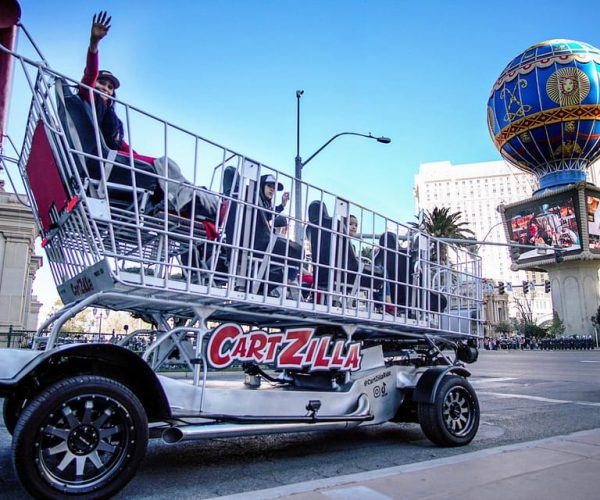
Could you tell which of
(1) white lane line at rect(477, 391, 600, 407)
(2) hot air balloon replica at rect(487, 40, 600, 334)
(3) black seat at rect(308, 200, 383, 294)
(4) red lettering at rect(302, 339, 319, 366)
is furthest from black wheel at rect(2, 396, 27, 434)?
(2) hot air balloon replica at rect(487, 40, 600, 334)

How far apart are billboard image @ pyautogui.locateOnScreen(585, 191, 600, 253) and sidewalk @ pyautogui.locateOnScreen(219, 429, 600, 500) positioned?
2170 inches

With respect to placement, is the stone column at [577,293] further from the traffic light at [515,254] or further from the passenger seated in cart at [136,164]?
the passenger seated in cart at [136,164]

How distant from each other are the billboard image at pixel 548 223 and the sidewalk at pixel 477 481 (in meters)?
53.3

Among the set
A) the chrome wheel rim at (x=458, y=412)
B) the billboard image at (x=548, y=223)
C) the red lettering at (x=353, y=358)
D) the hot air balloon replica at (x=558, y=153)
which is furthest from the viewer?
the billboard image at (x=548, y=223)

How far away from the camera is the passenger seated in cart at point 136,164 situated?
403 centimetres

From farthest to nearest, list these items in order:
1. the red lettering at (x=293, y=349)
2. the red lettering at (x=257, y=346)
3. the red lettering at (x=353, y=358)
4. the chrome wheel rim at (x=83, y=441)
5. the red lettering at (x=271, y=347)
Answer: the red lettering at (x=353, y=358) < the red lettering at (x=293, y=349) < the red lettering at (x=271, y=347) < the red lettering at (x=257, y=346) < the chrome wheel rim at (x=83, y=441)

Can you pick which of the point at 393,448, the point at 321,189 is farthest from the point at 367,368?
the point at 321,189

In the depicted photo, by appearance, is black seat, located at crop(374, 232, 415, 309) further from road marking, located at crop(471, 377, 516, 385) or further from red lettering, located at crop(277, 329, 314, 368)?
road marking, located at crop(471, 377, 516, 385)

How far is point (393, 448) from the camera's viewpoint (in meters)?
5.66

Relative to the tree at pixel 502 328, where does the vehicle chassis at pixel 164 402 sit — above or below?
below

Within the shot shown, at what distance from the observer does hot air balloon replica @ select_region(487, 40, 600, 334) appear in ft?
163

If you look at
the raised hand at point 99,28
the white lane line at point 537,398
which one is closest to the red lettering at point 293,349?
the raised hand at point 99,28

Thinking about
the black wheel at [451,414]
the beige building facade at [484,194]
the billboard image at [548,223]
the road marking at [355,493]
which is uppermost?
the beige building facade at [484,194]

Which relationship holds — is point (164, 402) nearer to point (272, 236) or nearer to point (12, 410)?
point (12, 410)
